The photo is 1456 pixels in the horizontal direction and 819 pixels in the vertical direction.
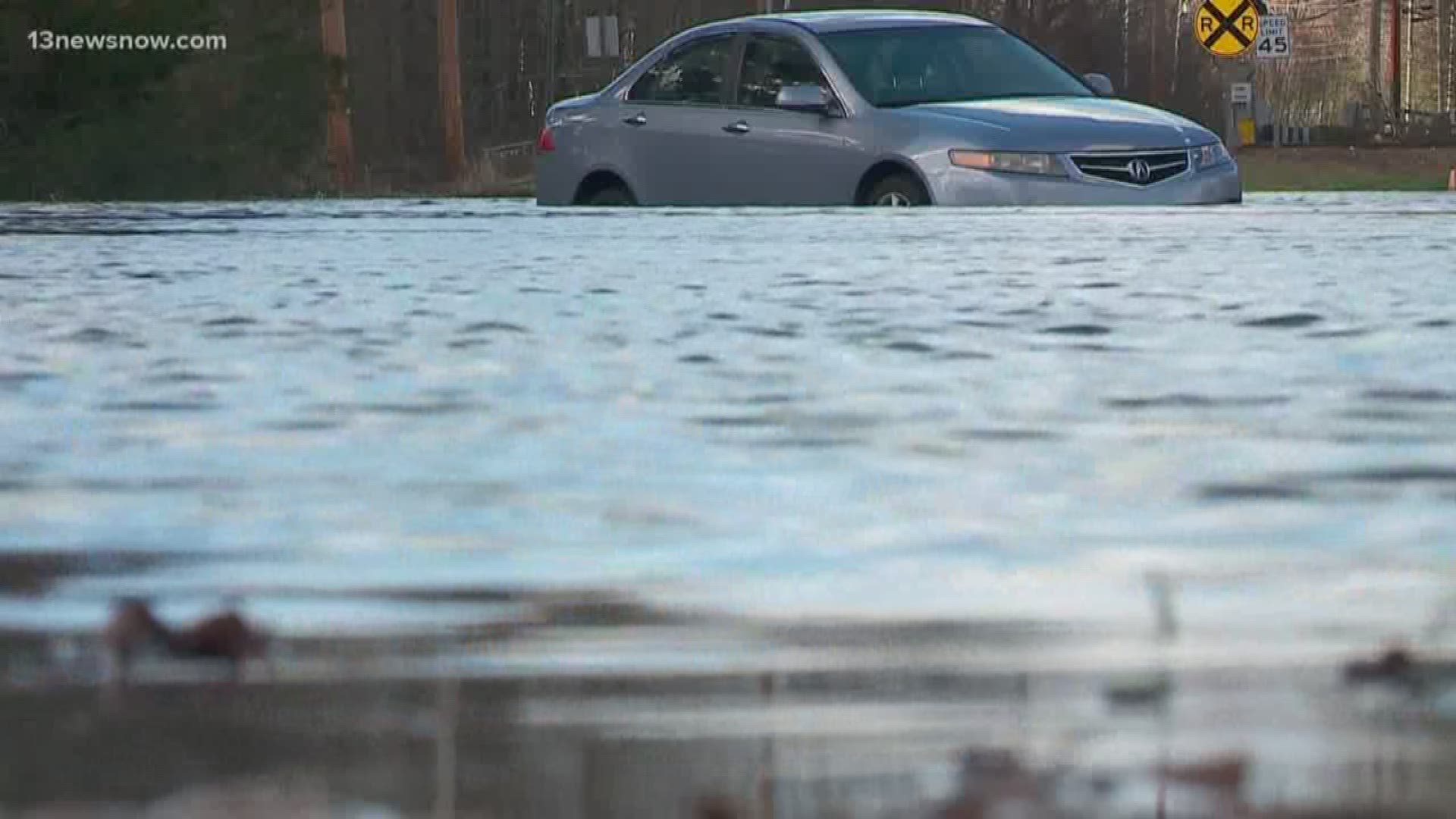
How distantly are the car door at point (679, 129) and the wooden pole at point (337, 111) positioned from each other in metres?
13.7

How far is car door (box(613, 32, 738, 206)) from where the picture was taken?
12539 mm

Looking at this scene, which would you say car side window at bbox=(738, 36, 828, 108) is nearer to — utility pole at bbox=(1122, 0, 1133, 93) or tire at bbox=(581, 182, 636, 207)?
tire at bbox=(581, 182, 636, 207)

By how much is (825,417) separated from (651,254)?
3.12 metres

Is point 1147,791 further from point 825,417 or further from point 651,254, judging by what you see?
point 651,254

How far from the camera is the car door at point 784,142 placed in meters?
11.9

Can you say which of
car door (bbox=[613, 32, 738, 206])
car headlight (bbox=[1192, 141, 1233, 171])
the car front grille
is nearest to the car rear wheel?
car door (bbox=[613, 32, 738, 206])

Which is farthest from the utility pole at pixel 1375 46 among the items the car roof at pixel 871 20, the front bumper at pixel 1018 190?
the front bumper at pixel 1018 190

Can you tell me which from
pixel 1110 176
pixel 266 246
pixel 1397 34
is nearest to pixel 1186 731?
pixel 266 246

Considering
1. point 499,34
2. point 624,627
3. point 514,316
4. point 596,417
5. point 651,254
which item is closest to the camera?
point 624,627

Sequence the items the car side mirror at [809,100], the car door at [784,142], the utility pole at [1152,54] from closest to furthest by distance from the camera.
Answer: the car door at [784,142]
the car side mirror at [809,100]
the utility pole at [1152,54]

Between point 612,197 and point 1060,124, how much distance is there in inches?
90.8

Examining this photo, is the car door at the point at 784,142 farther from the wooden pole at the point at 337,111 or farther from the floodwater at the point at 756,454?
the wooden pole at the point at 337,111

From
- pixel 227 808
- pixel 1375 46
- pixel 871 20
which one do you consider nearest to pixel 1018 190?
pixel 871 20

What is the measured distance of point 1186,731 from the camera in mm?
1367
